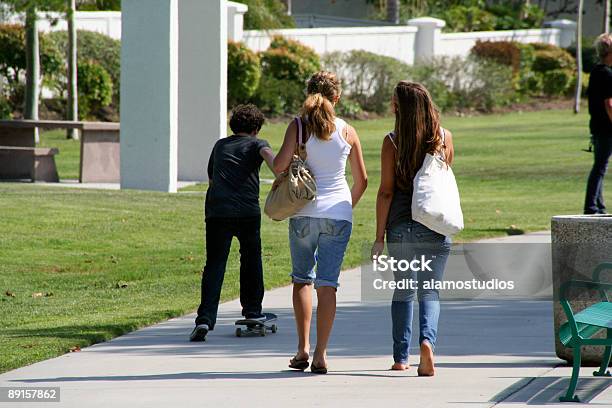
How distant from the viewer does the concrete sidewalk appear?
686 centimetres

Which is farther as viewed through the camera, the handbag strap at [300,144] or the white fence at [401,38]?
the white fence at [401,38]

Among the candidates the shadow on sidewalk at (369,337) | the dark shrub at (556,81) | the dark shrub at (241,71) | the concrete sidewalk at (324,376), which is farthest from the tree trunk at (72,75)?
the dark shrub at (556,81)

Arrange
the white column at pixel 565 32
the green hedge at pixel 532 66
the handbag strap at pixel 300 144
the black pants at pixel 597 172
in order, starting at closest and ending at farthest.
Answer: the handbag strap at pixel 300 144
the black pants at pixel 597 172
the green hedge at pixel 532 66
the white column at pixel 565 32

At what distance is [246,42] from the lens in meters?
38.5

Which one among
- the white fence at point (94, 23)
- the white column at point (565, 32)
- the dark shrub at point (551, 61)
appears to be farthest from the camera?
the white column at point (565, 32)

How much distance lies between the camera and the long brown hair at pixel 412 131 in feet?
24.4

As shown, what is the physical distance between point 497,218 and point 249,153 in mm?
9218

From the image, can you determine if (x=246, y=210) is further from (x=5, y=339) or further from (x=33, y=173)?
(x=33, y=173)

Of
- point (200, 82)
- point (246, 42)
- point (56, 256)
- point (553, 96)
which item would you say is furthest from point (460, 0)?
point (56, 256)

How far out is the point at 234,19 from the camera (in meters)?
37.6

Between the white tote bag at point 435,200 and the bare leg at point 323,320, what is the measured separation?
719 mm

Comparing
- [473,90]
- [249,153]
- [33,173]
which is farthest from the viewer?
[473,90]

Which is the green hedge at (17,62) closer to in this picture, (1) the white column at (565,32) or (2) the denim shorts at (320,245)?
(2) the denim shorts at (320,245)

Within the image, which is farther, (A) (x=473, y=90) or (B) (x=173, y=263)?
(A) (x=473, y=90)
